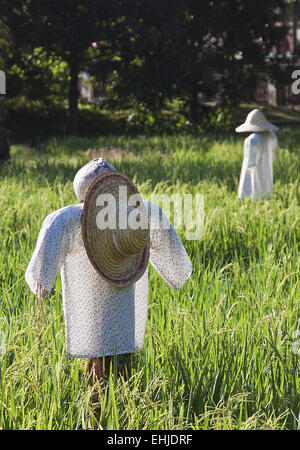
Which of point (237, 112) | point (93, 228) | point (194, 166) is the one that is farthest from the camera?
point (237, 112)

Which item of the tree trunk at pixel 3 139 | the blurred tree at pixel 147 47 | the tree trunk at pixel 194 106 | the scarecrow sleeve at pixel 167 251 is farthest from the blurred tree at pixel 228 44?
the scarecrow sleeve at pixel 167 251

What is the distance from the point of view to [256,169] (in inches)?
278

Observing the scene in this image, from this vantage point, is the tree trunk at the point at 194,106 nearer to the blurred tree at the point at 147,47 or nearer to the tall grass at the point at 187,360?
the blurred tree at the point at 147,47

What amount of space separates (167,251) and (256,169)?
453 cm

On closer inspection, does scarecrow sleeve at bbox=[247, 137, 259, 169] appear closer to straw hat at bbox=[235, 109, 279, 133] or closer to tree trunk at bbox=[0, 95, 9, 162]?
straw hat at bbox=[235, 109, 279, 133]

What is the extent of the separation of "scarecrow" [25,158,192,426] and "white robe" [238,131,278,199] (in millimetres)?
4488

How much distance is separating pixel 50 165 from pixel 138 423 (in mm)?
8316

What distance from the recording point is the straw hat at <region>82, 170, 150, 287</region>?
2.38 meters

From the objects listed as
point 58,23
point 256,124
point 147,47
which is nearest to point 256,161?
point 256,124

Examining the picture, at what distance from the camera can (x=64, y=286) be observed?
2.56 meters

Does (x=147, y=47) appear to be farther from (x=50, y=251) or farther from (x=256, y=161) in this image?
(x=50, y=251)

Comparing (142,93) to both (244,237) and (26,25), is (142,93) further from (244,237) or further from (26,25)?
(244,237)

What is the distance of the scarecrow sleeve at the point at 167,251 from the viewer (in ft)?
8.68

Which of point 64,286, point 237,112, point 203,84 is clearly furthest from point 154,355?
point 237,112
